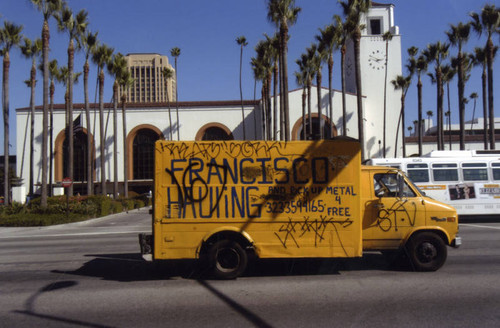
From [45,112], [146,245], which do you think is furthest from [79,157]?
[146,245]

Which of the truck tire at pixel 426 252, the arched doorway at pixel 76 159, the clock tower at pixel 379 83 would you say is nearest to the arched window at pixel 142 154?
the arched doorway at pixel 76 159

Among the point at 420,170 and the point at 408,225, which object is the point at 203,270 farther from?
the point at 420,170

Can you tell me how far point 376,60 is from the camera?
2243 inches

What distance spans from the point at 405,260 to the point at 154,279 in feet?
16.9

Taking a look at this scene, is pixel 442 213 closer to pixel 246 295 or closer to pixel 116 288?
pixel 246 295

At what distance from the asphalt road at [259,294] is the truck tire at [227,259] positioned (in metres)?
0.20

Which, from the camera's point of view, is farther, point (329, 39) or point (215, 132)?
point (215, 132)

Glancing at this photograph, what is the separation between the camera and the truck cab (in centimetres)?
891

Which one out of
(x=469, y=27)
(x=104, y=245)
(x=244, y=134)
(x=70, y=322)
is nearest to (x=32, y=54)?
(x=244, y=134)

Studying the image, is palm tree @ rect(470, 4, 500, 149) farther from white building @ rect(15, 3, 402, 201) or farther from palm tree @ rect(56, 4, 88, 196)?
palm tree @ rect(56, 4, 88, 196)

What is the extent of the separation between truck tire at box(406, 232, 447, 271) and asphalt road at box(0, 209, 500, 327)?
0.76 ft

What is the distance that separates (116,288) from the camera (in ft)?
26.6

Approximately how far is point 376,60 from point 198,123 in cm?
2382

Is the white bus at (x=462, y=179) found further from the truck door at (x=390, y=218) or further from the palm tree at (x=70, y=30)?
the palm tree at (x=70, y=30)
